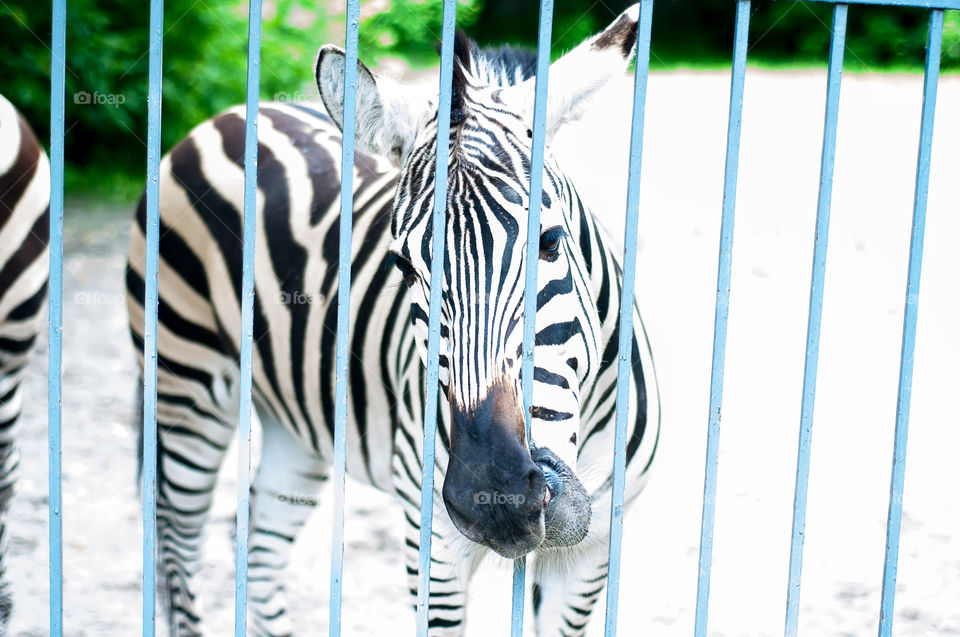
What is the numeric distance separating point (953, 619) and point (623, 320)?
10.3 ft

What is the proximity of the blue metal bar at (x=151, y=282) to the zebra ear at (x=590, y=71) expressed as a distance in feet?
2.89

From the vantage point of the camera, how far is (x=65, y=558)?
4.54 m

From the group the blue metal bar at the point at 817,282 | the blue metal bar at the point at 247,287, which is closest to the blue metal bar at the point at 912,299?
the blue metal bar at the point at 817,282

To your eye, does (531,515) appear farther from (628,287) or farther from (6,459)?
(6,459)

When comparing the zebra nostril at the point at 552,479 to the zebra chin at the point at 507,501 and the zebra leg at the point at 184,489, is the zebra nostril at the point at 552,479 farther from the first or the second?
the zebra leg at the point at 184,489

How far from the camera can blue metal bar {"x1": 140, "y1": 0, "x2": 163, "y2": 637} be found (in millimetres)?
1809

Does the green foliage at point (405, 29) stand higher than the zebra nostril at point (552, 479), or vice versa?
the green foliage at point (405, 29)

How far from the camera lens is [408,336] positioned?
9.63 ft

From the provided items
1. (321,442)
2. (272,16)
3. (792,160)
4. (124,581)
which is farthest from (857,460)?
(272,16)

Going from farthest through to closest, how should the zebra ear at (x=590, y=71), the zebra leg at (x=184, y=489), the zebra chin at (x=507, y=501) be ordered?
the zebra leg at (x=184, y=489), the zebra ear at (x=590, y=71), the zebra chin at (x=507, y=501)

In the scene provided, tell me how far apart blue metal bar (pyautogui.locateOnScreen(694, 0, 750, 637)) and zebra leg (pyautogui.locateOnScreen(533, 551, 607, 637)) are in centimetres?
82

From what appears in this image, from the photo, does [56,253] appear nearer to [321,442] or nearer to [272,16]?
[321,442]

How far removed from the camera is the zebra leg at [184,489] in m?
3.72

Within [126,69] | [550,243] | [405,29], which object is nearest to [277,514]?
[550,243]
